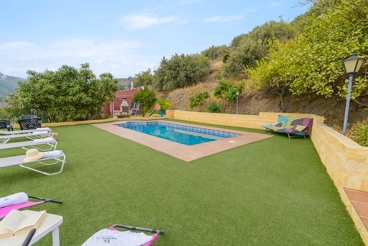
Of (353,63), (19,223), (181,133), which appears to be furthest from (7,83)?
(353,63)

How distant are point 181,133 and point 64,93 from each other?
801cm

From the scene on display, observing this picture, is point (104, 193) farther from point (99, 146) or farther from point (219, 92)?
point (219, 92)

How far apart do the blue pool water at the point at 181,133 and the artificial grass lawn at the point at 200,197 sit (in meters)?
3.63

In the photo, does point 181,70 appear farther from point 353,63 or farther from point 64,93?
point 353,63

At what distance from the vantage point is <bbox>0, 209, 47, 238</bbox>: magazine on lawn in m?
1.20

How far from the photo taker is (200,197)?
8.95 feet

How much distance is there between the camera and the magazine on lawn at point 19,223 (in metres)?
1.20

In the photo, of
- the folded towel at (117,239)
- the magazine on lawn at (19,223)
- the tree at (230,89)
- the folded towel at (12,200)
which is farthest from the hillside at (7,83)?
the folded towel at (117,239)

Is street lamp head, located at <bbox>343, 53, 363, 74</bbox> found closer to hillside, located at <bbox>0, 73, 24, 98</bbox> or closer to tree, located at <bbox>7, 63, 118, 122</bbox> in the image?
tree, located at <bbox>7, 63, 118, 122</bbox>

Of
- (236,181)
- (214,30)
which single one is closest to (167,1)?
(214,30)

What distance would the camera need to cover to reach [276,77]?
31.1 ft

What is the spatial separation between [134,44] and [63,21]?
19.8 feet

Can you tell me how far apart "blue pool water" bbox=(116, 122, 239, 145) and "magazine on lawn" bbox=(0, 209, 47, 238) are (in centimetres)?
629

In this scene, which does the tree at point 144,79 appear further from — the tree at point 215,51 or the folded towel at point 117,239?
the folded towel at point 117,239
